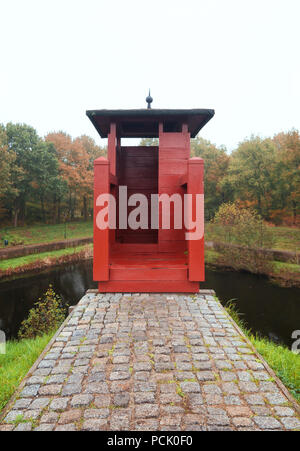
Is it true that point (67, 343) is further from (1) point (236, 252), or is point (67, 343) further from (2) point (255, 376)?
(1) point (236, 252)

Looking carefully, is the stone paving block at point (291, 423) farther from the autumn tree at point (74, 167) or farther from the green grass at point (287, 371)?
the autumn tree at point (74, 167)

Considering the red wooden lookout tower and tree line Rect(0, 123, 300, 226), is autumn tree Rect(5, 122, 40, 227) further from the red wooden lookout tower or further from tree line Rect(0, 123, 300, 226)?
the red wooden lookout tower

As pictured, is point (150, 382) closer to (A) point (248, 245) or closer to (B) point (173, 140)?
(B) point (173, 140)

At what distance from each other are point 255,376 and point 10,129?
26439 mm

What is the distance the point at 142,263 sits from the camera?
18.7 feet

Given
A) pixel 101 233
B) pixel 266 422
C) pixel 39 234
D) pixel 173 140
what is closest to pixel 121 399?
pixel 266 422

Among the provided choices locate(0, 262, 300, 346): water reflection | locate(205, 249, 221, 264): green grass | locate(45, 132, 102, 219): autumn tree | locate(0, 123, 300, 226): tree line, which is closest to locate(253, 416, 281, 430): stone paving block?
locate(0, 262, 300, 346): water reflection

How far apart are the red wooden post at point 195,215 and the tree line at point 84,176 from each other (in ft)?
60.1

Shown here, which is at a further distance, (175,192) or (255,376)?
(175,192)

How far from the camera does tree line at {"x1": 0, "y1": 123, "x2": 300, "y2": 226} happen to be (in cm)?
2248

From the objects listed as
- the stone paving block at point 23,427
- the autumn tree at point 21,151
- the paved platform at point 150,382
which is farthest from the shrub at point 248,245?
the autumn tree at point 21,151

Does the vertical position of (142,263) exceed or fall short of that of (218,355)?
it exceeds it
